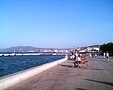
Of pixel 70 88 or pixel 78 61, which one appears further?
pixel 78 61

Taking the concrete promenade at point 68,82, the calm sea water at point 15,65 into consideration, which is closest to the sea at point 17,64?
the calm sea water at point 15,65

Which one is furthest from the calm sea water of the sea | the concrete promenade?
the concrete promenade

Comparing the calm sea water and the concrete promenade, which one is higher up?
the concrete promenade

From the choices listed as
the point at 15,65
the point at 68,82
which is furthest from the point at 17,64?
the point at 68,82

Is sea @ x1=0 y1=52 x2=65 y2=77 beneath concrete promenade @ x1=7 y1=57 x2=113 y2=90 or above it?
beneath

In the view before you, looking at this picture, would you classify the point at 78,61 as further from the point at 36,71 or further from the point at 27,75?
the point at 27,75

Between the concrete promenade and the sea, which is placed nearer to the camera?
the concrete promenade

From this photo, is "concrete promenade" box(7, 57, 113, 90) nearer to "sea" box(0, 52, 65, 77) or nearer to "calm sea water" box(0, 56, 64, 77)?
"sea" box(0, 52, 65, 77)

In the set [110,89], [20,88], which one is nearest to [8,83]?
[20,88]

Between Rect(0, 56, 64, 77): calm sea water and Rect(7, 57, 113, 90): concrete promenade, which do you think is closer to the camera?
Answer: Rect(7, 57, 113, 90): concrete promenade

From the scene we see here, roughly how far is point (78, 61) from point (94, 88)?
1807 cm

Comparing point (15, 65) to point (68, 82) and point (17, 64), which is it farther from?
point (68, 82)

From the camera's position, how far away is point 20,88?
1206cm

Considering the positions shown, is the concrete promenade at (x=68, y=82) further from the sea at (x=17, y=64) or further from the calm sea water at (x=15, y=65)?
the calm sea water at (x=15, y=65)
